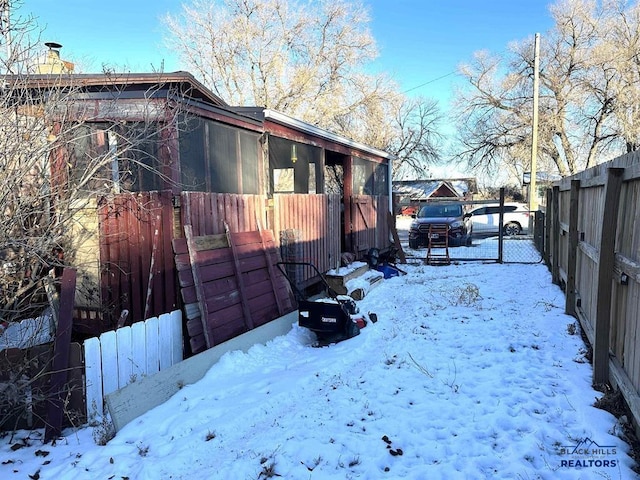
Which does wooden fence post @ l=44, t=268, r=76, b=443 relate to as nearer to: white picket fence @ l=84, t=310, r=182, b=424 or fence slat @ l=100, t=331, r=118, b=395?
white picket fence @ l=84, t=310, r=182, b=424

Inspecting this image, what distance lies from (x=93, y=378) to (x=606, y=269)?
4.29m

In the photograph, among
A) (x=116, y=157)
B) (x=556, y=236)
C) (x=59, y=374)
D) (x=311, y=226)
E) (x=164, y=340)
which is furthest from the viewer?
(x=556, y=236)

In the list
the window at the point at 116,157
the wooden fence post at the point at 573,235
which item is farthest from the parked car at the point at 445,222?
the window at the point at 116,157

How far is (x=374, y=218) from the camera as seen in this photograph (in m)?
12.1

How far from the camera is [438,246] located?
46.7ft

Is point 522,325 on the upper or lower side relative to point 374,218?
lower

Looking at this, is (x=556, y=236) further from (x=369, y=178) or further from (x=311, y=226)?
(x=369, y=178)

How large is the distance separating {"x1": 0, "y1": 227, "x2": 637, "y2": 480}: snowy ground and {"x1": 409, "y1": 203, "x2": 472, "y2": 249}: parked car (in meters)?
9.97

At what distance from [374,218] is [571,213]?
662 cm

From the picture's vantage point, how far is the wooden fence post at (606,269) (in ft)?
10.8

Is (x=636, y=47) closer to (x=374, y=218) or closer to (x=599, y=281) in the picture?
(x=374, y=218)

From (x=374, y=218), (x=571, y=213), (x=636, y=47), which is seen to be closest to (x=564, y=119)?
(x=636, y=47)

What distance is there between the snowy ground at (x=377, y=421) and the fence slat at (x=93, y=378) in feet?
0.64

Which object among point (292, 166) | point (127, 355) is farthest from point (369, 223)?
point (127, 355)
